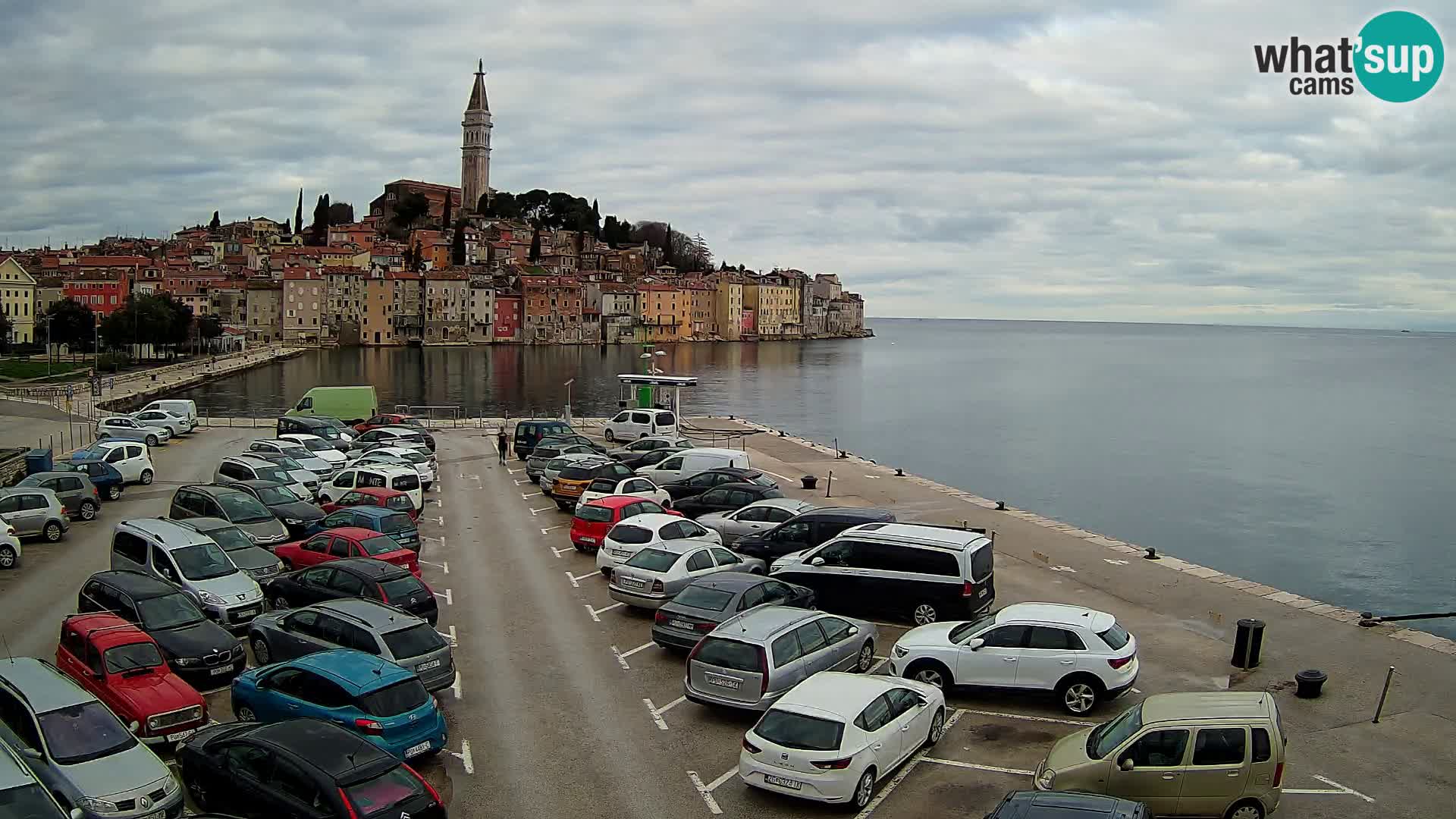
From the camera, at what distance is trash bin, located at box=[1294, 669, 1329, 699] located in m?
12.5

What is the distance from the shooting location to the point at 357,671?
34.6 ft

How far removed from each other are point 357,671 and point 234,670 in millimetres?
2917

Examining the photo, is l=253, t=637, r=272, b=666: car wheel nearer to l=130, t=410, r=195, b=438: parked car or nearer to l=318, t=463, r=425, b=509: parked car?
l=318, t=463, r=425, b=509: parked car

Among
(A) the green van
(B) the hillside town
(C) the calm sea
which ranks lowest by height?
(C) the calm sea

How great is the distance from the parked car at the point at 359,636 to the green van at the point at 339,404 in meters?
31.1

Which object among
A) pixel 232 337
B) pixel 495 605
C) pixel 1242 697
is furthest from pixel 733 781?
pixel 232 337

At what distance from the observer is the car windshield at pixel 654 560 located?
15946 millimetres

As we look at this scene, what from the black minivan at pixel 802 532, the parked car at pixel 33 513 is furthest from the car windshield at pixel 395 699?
the parked car at pixel 33 513

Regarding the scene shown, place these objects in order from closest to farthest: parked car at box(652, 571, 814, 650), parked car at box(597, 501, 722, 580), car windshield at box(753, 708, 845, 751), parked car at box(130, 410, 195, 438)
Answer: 1. car windshield at box(753, 708, 845, 751)
2. parked car at box(652, 571, 814, 650)
3. parked car at box(597, 501, 722, 580)
4. parked car at box(130, 410, 195, 438)

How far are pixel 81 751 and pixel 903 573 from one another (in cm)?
996

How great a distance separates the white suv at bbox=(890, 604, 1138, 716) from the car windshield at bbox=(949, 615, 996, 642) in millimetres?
21

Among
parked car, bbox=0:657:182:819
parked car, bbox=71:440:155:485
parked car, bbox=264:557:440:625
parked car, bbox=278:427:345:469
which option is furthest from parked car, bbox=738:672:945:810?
parked car, bbox=71:440:155:485

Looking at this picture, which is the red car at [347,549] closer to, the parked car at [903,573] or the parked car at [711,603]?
the parked car at [711,603]

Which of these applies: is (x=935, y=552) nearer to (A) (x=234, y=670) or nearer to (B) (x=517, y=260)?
(A) (x=234, y=670)
